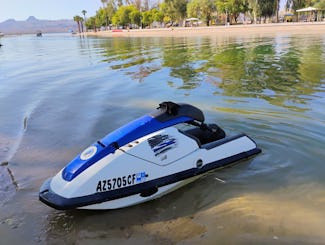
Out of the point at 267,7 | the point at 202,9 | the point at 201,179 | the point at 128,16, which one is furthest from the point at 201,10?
the point at 201,179

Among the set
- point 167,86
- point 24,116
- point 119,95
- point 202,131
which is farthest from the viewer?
point 167,86

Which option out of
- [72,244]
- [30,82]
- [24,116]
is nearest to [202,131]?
[72,244]

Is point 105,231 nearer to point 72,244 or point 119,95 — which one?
point 72,244

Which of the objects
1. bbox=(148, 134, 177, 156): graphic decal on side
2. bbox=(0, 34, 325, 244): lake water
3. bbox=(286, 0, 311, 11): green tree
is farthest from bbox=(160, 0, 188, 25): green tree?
bbox=(148, 134, 177, 156): graphic decal on side

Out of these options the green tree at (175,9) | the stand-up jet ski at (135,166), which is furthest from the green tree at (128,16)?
the stand-up jet ski at (135,166)

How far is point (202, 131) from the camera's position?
5.35m

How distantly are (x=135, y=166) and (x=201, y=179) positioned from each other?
1239 millimetres

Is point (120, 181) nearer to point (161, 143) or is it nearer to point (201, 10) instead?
point (161, 143)

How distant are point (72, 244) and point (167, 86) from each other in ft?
28.6

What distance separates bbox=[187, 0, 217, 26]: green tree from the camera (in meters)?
76.5

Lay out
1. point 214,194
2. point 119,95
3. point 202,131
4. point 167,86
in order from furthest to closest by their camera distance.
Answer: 1. point 167,86
2. point 119,95
3. point 202,131
4. point 214,194

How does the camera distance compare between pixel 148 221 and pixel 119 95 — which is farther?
pixel 119 95

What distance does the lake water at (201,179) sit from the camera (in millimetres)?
3902

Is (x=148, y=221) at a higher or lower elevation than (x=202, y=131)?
lower
